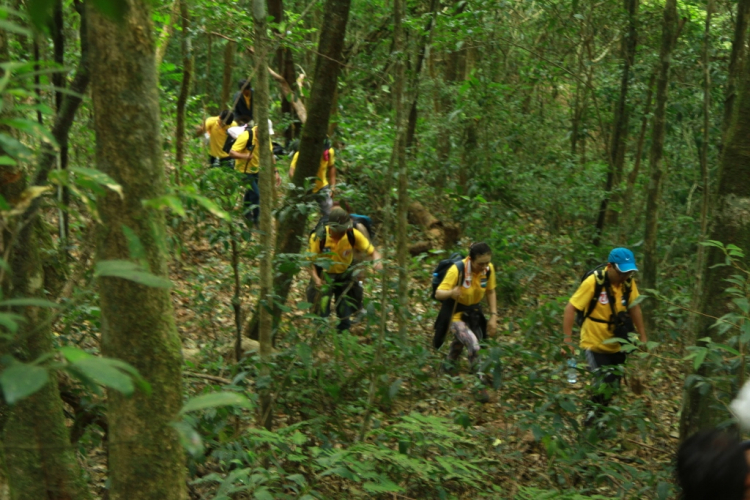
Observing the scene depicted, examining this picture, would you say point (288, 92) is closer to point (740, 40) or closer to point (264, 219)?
point (264, 219)

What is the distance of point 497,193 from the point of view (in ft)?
37.2

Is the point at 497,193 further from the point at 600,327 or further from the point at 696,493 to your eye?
the point at 696,493

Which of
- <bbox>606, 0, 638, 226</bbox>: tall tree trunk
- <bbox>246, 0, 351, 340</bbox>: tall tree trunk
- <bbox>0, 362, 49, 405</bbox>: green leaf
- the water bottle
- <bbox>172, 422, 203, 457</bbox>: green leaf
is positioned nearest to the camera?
<bbox>0, 362, 49, 405</bbox>: green leaf

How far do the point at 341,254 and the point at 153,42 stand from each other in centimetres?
498

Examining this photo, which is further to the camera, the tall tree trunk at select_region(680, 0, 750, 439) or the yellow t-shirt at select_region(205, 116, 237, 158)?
the yellow t-shirt at select_region(205, 116, 237, 158)

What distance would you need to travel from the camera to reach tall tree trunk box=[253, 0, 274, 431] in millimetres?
4684

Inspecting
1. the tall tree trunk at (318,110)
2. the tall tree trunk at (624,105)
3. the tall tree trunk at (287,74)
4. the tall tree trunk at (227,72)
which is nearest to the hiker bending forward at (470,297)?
the tall tree trunk at (318,110)

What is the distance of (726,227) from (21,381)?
4.43m

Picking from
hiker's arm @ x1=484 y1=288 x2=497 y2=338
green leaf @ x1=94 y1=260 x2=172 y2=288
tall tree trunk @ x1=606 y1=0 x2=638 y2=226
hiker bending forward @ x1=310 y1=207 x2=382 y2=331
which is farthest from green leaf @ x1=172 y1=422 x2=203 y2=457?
tall tree trunk @ x1=606 y1=0 x2=638 y2=226

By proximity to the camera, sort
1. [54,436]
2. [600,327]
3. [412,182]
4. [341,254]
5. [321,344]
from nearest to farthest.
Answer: [54,436], [321,344], [600,327], [341,254], [412,182]

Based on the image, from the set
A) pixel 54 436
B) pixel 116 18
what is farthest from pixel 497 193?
pixel 116 18

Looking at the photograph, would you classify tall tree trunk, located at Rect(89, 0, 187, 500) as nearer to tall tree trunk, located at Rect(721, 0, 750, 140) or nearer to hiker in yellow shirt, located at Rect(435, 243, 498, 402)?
tall tree trunk, located at Rect(721, 0, 750, 140)

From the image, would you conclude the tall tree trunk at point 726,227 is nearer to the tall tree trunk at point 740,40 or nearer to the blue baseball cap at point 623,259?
the tall tree trunk at point 740,40

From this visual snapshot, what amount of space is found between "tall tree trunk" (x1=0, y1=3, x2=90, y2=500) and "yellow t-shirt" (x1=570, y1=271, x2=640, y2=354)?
4.81 m
